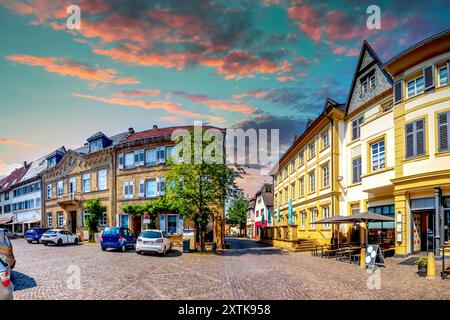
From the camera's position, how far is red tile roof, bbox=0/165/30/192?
6009cm

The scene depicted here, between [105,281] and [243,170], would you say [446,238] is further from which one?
[105,281]

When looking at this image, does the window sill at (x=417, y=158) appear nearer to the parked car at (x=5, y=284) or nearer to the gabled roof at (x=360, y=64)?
the gabled roof at (x=360, y=64)

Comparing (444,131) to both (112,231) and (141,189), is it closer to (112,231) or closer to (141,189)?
(112,231)

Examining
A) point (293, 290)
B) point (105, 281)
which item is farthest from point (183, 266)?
point (293, 290)

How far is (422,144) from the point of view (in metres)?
17.4

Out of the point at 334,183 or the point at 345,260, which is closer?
the point at 345,260

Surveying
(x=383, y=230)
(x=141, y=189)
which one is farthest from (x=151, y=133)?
(x=383, y=230)

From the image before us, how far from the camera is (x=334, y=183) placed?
26.3 m

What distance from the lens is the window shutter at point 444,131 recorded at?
53.7ft

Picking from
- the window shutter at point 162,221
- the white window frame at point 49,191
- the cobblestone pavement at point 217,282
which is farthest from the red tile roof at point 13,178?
the cobblestone pavement at point 217,282

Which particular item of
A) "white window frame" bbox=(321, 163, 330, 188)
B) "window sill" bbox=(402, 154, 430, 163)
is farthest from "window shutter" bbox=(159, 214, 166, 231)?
"window sill" bbox=(402, 154, 430, 163)

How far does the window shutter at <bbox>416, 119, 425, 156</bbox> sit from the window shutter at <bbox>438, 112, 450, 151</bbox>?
823 millimetres

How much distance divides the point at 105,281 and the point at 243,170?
14.9 m

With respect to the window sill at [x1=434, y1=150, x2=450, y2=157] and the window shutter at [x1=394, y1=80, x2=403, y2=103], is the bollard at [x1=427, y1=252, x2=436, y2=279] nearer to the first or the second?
the window sill at [x1=434, y1=150, x2=450, y2=157]
